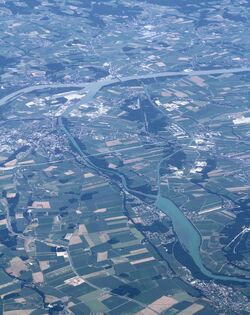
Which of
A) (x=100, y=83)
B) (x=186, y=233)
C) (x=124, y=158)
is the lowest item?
(x=100, y=83)

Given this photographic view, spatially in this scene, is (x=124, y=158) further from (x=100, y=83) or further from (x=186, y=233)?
(x=100, y=83)

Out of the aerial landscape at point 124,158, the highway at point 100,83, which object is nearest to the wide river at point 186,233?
the aerial landscape at point 124,158

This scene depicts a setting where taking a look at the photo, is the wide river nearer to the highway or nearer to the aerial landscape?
the aerial landscape

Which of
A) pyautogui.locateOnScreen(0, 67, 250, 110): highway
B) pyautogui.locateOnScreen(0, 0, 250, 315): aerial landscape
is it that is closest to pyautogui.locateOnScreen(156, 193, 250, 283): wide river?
pyautogui.locateOnScreen(0, 0, 250, 315): aerial landscape

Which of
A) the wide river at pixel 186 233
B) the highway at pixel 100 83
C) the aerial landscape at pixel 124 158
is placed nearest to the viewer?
the aerial landscape at pixel 124 158

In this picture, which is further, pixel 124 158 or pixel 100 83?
pixel 100 83

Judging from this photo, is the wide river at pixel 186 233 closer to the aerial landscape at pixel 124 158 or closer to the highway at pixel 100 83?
the aerial landscape at pixel 124 158

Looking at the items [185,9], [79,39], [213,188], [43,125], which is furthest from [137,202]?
[185,9]

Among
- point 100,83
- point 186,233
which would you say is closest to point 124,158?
point 186,233

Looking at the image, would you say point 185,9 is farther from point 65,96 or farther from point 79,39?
point 65,96
